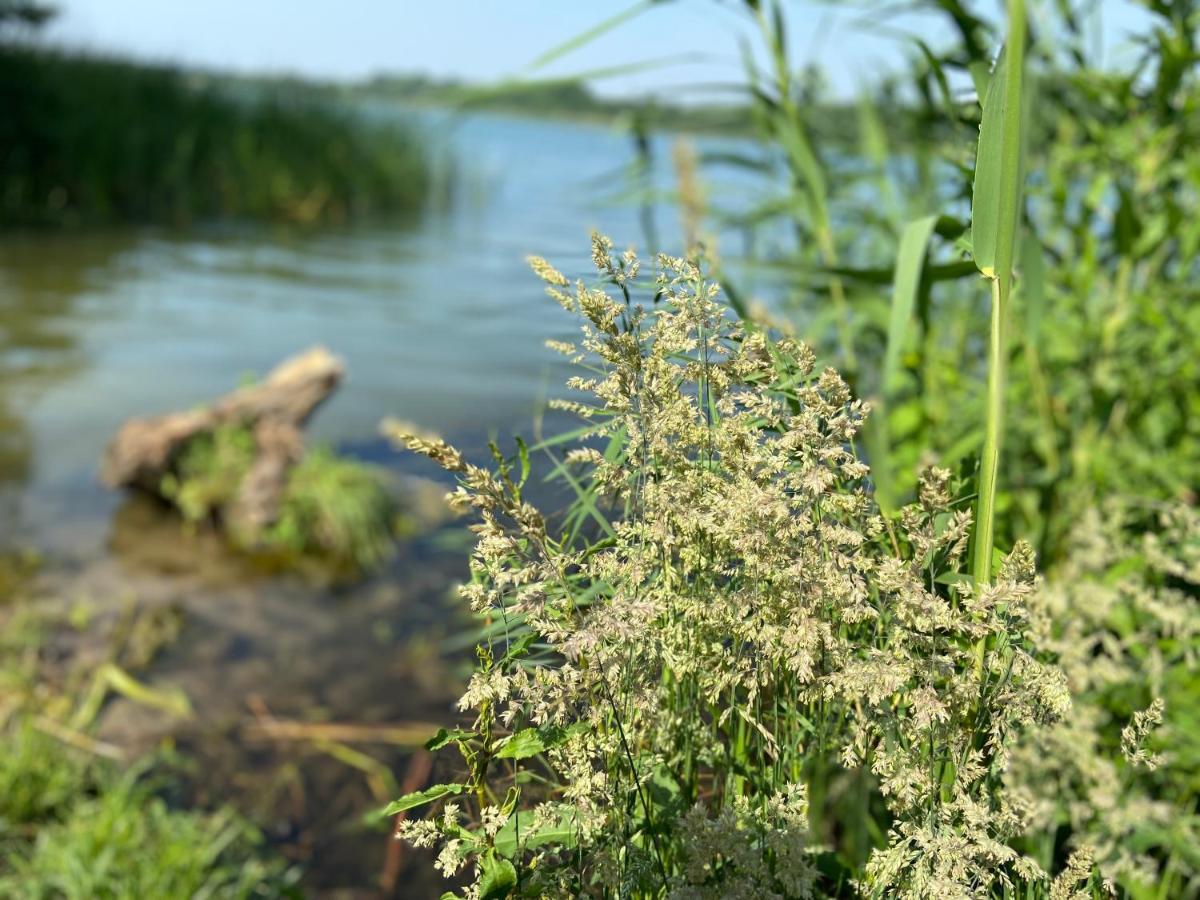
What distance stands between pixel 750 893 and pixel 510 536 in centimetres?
32

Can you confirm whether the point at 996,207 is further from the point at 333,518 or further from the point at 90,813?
the point at 333,518

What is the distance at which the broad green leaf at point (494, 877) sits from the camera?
751mm

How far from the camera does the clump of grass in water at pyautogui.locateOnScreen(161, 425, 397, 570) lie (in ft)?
19.0

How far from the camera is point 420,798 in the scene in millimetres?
776

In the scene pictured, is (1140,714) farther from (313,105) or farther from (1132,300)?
(313,105)

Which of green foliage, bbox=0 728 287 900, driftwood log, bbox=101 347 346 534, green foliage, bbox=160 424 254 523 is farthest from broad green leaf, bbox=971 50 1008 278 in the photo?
green foliage, bbox=160 424 254 523

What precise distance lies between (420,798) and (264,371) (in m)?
9.30

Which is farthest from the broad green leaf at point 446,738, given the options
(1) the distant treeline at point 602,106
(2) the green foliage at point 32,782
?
(2) the green foliage at point 32,782

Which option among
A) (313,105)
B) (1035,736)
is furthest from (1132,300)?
(313,105)

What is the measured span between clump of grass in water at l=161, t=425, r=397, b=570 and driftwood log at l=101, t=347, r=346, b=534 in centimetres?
7

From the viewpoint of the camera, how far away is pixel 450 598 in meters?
5.21

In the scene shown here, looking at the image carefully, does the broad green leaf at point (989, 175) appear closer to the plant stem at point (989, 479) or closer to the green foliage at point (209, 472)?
the plant stem at point (989, 479)

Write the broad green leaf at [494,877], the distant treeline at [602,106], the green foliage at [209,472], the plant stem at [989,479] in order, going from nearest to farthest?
1. the broad green leaf at [494,877]
2. the plant stem at [989,479]
3. the distant treeline at [602,106]
4. the green foliage at [209,472]

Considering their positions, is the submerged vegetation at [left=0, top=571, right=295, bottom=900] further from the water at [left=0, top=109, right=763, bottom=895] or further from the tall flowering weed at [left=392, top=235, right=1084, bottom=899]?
the tall flowering weed at [left=392, top=235, right=1084, bottom=899]
